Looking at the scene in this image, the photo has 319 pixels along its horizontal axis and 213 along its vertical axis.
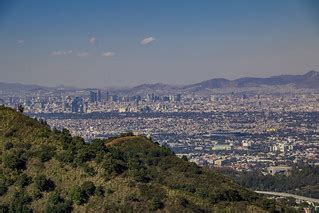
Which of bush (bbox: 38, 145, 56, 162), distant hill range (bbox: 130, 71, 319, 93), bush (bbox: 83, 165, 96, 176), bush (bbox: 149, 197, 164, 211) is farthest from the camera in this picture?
distant hill range (bbox: 130, 71, 319, 93)

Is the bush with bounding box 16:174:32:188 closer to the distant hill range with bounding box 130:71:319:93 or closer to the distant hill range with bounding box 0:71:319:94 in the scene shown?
the distant hill range with bounding box 0:71:319:94

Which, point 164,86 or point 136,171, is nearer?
point 136,171

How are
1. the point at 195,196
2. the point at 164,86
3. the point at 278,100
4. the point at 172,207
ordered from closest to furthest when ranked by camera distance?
the point at 172,207, the point at 195,196, the point at 278,100, the point at 164,86

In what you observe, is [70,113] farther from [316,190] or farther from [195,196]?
[195,196]

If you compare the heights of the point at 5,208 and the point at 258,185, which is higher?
the point at 5,208

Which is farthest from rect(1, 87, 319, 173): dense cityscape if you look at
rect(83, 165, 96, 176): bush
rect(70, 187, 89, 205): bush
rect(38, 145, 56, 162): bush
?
rect(70, 187, 89, 205): bush

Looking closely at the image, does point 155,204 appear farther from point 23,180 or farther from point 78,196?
point 23,180

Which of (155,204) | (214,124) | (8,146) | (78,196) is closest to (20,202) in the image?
(78,196)

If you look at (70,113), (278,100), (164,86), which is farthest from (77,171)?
(164,86)
